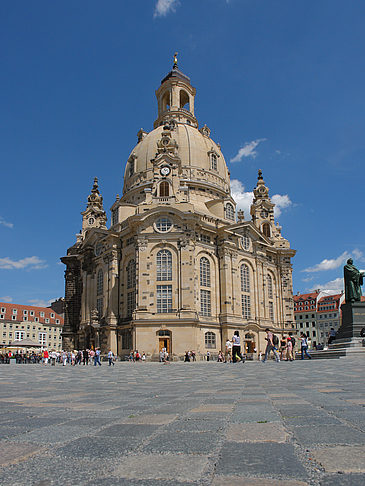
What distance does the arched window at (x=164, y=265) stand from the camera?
47031 millimetres

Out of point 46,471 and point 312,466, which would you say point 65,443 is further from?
point 312,466

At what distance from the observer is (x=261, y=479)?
2.64m

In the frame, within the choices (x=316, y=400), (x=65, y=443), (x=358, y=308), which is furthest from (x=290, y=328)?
(x=65, y=443)

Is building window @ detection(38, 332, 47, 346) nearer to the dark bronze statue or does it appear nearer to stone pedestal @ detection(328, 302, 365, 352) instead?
stone pedestal @ detection(328, 302, 365, 352)

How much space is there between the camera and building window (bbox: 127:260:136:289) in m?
48.7

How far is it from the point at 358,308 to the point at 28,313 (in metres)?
80.0

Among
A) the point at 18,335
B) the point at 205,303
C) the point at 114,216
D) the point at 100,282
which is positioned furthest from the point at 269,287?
the point at 18,335

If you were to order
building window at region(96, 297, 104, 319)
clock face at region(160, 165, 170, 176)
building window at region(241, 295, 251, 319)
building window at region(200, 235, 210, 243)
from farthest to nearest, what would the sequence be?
1. clock face at region(160, 165, 170, 176)
2. building window at region(96, 297, 104, 319)
3. building window at region(241, 295, 251, 319)
4. building window at region(200, 235, 210, 243)

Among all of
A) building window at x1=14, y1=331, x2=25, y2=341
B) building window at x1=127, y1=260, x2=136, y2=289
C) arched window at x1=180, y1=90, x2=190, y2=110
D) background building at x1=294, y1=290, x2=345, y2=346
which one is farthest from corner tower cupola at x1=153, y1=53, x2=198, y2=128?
background building at x1=294, y1=290, x2=345, y2=346

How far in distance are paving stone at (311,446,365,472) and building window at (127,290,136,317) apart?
4505 centimetres

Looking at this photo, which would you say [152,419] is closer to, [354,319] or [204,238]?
[354,319]

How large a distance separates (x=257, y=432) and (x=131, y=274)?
46.1 metres

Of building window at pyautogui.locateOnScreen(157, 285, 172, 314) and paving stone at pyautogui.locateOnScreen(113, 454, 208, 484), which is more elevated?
building window at pyautogui.locateOnScreen(157, 285, 172, 314)

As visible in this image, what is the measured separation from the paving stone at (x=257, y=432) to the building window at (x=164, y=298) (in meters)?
42.0
